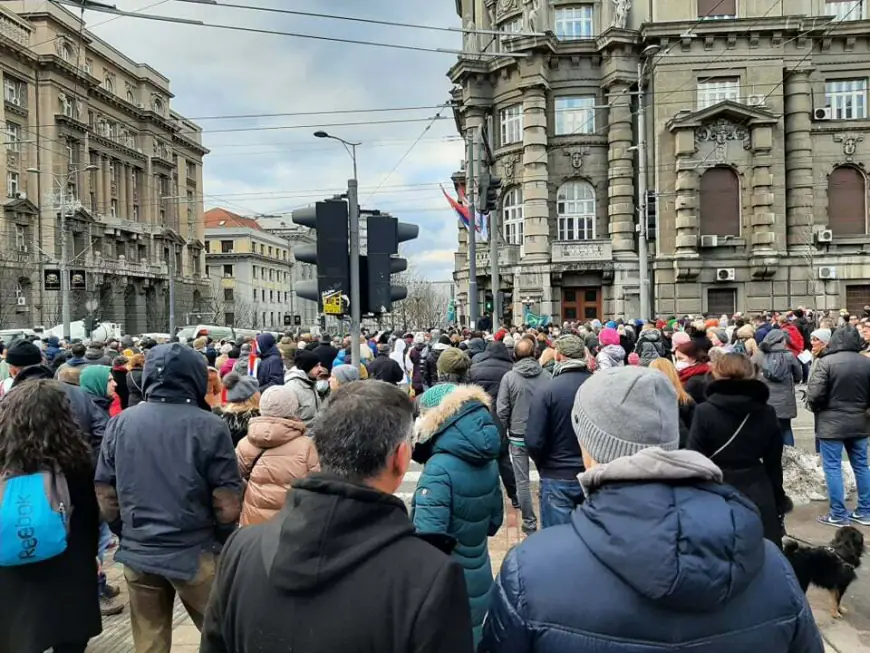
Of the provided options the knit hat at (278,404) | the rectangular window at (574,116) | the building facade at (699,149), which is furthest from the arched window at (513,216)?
the knit hat at (278,404)

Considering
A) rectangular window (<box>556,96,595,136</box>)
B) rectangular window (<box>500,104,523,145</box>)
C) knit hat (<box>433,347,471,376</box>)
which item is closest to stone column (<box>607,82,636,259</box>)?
rectangular window (<box>556,96,595,136</box>)

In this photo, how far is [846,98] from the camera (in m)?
31.7

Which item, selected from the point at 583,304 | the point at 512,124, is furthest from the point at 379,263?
the point at 512,124

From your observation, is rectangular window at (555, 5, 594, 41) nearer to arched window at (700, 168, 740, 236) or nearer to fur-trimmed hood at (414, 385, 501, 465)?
arched window at (700, 168, 740, 236)

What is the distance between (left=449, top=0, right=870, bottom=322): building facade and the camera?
101 feet

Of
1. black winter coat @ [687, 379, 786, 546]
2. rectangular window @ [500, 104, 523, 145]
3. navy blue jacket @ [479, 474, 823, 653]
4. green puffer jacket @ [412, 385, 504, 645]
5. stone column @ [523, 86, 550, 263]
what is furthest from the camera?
rectangular window @ [500, 104, 523, 145]

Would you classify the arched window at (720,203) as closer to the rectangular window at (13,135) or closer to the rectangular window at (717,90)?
the rectangular window at (717,90)

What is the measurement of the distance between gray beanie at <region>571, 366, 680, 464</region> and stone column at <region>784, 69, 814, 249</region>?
3358 centimetres

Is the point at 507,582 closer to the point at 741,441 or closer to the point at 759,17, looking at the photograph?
the point at 741,441

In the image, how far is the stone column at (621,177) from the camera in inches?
1252

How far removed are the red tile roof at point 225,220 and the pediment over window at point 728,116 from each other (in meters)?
85.4

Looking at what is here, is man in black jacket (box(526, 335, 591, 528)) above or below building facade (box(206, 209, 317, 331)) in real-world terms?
below

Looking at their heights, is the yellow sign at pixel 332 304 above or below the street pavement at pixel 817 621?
above

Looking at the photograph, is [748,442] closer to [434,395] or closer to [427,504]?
[434,395]
